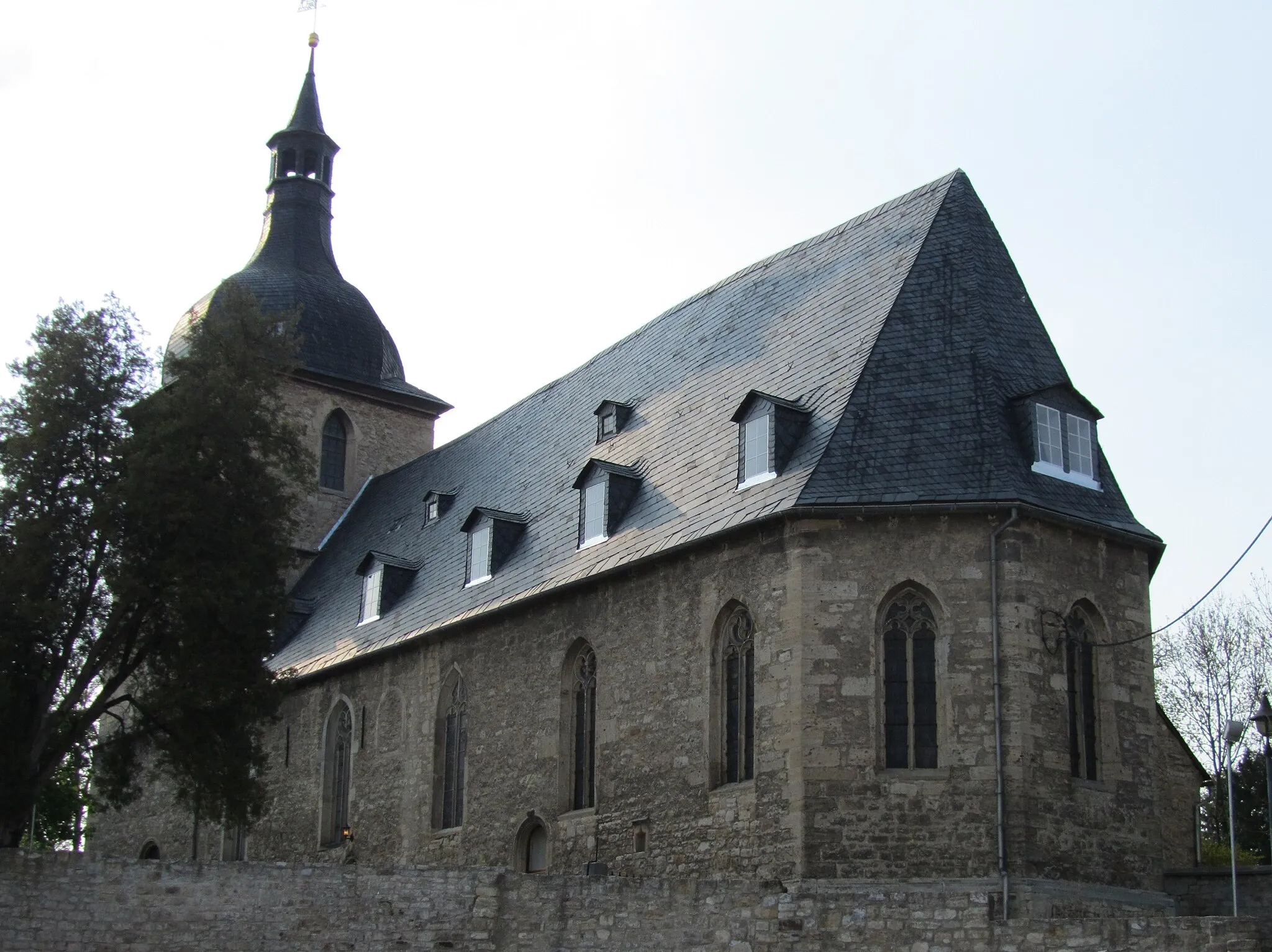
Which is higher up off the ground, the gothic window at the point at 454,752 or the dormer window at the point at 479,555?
the dormer window at the point at 479,555

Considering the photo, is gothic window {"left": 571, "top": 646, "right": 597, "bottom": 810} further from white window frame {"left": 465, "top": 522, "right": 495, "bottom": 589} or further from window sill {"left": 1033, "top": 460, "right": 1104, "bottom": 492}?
window sill {"left": 1033, "top": 460, "right": 1104, "bottom": 492}

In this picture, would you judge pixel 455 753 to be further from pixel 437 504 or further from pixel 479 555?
pixel 437 504

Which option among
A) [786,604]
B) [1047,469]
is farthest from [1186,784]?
[786,604]

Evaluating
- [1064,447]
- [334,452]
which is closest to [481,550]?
[1064,447]

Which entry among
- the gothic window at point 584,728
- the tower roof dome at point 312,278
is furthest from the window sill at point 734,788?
the tower roof dome at point 312,278

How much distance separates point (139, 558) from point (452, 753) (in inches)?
262

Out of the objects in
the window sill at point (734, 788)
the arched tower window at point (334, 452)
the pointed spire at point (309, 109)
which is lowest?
the window sill at point (734, 788)

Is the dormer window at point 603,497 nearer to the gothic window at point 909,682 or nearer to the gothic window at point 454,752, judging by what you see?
the gothic window at point 454,752

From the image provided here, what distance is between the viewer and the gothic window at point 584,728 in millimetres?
25922

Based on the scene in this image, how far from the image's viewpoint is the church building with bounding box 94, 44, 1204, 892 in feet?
71.6

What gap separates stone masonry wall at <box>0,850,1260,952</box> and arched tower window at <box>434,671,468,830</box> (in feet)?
27.9

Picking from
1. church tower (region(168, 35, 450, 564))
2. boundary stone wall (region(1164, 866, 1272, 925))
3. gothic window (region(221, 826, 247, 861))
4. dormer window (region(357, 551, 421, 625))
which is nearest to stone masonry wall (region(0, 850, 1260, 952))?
boundary stone wall (region(1164, 866, 1272, 925))

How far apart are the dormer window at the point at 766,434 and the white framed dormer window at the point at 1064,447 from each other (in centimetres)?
304

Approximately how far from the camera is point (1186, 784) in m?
26.5
